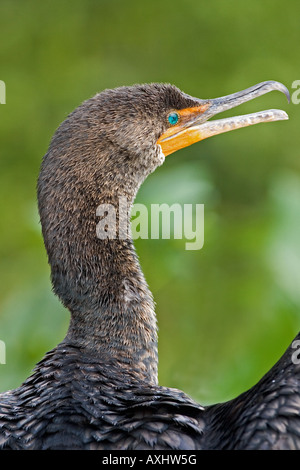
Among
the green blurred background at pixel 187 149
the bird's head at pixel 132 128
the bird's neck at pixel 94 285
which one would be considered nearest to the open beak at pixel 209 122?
the bird's head at pixel 132 128

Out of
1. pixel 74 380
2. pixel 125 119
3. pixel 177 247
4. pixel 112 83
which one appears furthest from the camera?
pixel 112 83

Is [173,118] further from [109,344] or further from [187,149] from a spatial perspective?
[187,149]

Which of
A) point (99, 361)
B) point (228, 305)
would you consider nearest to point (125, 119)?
point (99, 361)

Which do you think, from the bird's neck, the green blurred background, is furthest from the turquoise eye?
the green blurred background

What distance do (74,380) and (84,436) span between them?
0.33 m

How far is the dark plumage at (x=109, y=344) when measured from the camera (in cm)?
317

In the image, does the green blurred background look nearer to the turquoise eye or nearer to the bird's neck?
the turquoise eye

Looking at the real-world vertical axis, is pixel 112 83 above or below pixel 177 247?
above

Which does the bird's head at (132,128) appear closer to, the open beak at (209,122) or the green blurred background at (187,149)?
the open beak at (209,122)

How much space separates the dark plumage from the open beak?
0.03 meters

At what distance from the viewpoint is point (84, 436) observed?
3.21 meters

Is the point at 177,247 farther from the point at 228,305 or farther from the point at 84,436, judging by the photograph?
the point at 84,436

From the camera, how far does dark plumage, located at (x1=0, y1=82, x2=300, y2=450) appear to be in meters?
3.17

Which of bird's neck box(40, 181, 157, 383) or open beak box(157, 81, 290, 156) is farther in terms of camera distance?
open beak box(157, 81, 290, 156)
